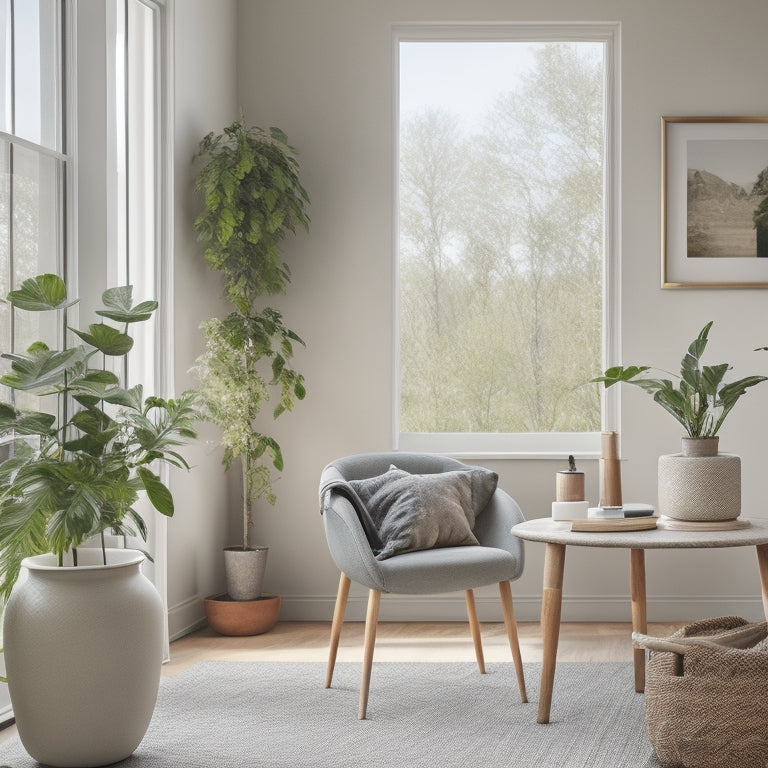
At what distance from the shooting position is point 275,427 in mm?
4766

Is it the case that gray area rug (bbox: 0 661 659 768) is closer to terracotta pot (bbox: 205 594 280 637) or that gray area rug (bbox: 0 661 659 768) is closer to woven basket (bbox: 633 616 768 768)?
woven basket (bbox: 633 616 768 768)

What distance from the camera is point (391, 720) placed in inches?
124

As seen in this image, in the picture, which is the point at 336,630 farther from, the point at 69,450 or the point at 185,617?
the point at 69,450

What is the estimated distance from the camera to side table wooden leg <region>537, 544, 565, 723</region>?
9.91ft

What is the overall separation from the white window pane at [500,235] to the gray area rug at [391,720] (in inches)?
55.1

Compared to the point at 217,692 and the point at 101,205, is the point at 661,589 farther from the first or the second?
the point at 101,205

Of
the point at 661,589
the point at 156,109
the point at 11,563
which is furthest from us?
the point at 661,589

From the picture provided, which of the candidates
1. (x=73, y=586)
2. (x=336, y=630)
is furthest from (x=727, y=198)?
(x=73, y=586)

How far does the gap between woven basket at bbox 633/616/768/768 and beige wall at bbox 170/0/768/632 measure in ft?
6.37

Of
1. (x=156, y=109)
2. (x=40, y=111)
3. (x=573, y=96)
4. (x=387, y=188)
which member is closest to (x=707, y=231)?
(x=573, y=96)

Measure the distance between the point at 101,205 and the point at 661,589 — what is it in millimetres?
2900

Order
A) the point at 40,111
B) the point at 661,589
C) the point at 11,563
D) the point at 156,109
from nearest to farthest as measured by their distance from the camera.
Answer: the point at 11,563 < the point at 40,111 < the point at 156,109 < the point at 661,589

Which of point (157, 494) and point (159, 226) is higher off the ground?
point (159, 226)

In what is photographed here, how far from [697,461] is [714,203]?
199 centimetres
